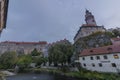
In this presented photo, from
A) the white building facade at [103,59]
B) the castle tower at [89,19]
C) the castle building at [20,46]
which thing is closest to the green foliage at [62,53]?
the white building facade at [103,59]

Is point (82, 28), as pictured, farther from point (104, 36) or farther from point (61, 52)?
point (61, 52)

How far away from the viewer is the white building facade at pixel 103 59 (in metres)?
33.2

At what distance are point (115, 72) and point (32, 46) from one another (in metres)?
106

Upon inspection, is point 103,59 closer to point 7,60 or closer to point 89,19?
point 89,19

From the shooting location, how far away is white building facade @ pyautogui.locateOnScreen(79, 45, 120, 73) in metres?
33.2

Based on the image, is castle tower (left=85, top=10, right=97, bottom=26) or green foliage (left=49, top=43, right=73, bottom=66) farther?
castle tower (left=85, top=10, right=97, bottom=26)

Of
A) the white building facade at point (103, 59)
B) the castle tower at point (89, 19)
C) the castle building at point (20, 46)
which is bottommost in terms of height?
the white building facade at point (103, 59)

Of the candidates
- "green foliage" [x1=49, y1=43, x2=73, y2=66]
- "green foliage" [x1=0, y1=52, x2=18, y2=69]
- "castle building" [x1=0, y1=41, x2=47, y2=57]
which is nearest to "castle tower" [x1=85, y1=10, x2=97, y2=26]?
"green foliage" [x1=49, y1=43, x2=73, y2=66]

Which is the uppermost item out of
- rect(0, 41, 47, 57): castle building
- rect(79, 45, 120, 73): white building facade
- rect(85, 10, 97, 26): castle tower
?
rect(85, 10, 97, 26): castle tower

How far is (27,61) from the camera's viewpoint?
7925cm

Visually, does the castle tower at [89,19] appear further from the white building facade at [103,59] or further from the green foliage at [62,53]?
the white building facade at [103,59]

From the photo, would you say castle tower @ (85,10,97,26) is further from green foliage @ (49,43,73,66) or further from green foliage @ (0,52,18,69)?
green foliage @ (0,52,18,69)

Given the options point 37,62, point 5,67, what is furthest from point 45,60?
point 5,67

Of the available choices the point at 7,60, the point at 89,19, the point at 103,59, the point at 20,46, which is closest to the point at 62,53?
the point at 103,59
